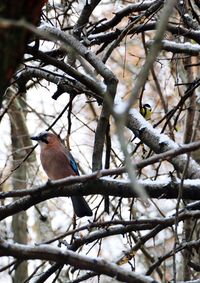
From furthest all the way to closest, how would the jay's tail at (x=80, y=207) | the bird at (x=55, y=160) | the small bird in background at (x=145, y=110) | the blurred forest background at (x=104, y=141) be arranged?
the bird at (x=55, y=160), the jay's tail at (x=80, y=207), the small bird in background at (x=145, y=110), the blurred forest background at (x=104, y=141)

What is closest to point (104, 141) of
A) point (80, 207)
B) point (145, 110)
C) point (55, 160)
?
point (145, 110)

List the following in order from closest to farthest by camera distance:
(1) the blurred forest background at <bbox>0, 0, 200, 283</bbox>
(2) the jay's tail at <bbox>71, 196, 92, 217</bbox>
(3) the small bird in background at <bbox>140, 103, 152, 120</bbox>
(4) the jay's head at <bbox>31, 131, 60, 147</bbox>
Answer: (1) the blurred forest background at <bbox>0, 0, 200, 283</bbox> < (3) the small bird in background at <bbox>140, 103, 152, 120</bbox> < (2) the jay's tail at <bbox>71, 196, 92, 217</bbox> < (4) the jay's head at <bbox>31, 131, 60, 147</bbox>

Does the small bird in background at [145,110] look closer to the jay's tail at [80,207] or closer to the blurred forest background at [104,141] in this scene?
the blurred forest background at [104,141]

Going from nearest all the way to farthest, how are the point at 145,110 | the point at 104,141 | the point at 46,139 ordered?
the point at 104,141, the point at 145,110, the point at 46,139

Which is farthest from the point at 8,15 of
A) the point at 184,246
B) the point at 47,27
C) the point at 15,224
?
the point at 15,224

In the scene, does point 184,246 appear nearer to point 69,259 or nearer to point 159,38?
point 69,259

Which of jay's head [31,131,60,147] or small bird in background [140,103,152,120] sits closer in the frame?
small bird in background [140,103,152,120]

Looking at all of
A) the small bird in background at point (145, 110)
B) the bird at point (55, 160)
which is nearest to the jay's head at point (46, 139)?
the bird at point (55, 160)

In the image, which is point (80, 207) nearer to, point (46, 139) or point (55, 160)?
point (55, 160)

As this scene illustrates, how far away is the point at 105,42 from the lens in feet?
15.2

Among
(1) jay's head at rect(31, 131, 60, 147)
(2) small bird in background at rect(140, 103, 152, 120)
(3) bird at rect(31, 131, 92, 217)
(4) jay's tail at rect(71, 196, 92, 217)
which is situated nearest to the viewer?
(2) small bird in background at rect(140, 103, 152, 120)

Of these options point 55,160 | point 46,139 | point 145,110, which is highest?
point 46,139

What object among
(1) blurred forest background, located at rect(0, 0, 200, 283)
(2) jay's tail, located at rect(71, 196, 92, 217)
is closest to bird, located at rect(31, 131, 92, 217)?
(2) jay's tail, located at rect(71, 196, 92, 217)

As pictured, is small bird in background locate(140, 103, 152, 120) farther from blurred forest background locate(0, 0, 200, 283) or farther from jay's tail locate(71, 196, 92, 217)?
jay's tail locate(71, 196, 92, 217)
